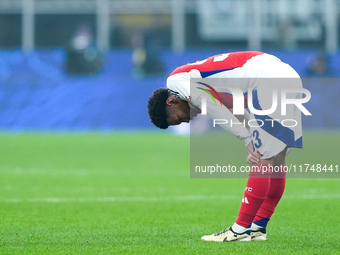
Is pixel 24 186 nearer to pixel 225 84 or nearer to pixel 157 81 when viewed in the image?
pixel 225 84

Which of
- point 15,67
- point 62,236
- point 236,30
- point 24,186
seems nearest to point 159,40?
point 236,30

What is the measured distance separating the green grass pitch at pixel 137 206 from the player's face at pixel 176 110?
3.51 ft

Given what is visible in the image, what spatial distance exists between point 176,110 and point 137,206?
289 cm

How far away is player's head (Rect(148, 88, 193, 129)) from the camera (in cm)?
683

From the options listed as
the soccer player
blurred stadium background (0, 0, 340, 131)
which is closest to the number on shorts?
the soccer player

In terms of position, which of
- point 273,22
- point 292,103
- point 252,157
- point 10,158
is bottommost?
point 10,158

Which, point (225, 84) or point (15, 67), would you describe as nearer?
point (225, 84)

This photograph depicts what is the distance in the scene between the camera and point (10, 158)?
51.5 ft

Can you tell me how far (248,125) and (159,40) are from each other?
24.1 m

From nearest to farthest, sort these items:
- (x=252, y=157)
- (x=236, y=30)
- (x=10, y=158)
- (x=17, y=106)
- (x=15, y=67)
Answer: (x=252, y=157), (x=10, y=158), (x=17, y=106), (x=15, y=67), (x=236, y=30)

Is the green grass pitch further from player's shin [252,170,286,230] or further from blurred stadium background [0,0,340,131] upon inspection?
blurred stadium background [0,0,340,131]

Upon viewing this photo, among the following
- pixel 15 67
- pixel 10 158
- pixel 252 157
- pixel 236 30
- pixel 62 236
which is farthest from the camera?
pixel 236 30

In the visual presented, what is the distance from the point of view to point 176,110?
22.5ft

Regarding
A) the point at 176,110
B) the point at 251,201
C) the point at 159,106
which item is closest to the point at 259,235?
the point at 251,201
